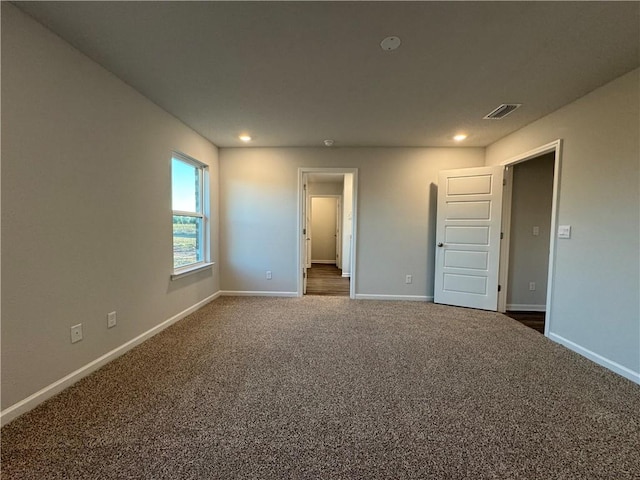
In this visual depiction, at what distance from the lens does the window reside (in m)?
3.27

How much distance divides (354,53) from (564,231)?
8.49ft

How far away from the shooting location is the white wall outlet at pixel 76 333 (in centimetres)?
190

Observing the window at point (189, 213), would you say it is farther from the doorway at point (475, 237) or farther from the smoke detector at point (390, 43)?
the doorway at point (475, 237)

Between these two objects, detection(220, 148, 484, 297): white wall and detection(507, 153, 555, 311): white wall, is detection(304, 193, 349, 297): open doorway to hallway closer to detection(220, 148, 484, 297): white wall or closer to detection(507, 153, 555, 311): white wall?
detection(220, 148, 484, 297): white wall

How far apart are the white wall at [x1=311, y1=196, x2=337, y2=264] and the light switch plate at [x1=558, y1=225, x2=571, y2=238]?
6.24 m

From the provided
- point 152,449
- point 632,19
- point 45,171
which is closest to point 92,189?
point 45,171

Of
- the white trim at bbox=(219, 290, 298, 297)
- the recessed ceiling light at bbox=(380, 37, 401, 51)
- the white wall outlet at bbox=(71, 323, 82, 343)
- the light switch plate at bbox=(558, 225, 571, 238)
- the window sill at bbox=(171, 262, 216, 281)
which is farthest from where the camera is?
the white trim at bbox=(219, 290, 298, 297)

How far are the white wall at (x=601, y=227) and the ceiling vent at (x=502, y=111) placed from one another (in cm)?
45

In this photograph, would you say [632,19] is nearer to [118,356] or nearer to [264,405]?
[264,405]

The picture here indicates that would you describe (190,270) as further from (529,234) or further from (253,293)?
(529,234)

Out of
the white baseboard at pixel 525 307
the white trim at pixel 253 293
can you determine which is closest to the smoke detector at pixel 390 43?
the white trim at pixel 253 293

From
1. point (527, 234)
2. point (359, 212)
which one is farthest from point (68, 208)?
point (527, 234)

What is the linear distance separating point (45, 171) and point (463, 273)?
4367 millimetres

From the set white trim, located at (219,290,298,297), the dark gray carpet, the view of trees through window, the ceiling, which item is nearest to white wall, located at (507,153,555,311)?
the ceiling
